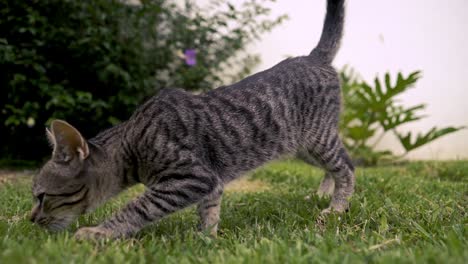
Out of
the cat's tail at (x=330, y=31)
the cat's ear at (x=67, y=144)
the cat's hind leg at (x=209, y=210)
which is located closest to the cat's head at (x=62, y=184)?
the cat's ear at (x=67, y=144)

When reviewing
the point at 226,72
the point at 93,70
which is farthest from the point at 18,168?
the point at 226,72

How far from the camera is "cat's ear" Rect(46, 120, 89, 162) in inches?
99.1

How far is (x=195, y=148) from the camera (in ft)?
9.37

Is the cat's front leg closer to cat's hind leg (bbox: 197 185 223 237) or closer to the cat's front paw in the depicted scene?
the cat's front paw

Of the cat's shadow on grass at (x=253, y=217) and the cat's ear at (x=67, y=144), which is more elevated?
the cat's ear at (x=67, y=144)

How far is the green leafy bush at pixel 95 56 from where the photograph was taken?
17.7 feet

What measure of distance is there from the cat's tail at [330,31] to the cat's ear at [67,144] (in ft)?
7.40

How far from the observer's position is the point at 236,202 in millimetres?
3863

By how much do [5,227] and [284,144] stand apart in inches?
79.6

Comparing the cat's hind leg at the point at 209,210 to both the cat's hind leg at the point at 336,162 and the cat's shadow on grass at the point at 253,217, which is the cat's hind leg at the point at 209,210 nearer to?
the cat's shadow on grass at the point at 253,217

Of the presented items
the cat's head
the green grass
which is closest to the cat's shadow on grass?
the green grass

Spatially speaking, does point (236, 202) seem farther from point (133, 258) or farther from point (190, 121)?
point (133, 258)

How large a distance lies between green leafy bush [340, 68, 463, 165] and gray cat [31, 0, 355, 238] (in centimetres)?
350

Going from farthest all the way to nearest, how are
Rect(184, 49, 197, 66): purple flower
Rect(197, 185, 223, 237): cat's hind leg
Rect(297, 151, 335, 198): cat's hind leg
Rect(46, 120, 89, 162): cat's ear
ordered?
Rect(184, 49, 197, 66): purple flower → Rect(297, 151, 335, 198): cat's hind leg → Rect(197, 185, 223, 237): cat's hind leg → Rect(46, 120, 89, 162): cat's ear
